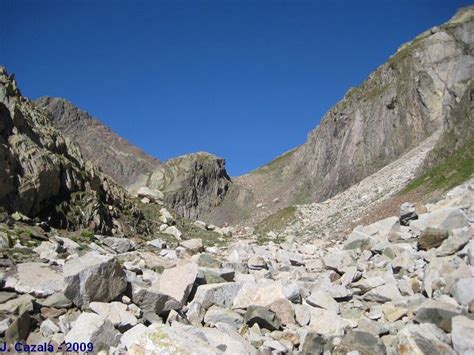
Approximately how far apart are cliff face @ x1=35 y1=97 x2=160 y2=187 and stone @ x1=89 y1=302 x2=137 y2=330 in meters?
94.2

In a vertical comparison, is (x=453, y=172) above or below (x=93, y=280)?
above

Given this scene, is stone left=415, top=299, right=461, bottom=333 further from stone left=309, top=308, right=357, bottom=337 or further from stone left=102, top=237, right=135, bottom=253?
stone left=102, top=237, right=135, bottom=253

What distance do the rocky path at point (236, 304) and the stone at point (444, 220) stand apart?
9 centimetres

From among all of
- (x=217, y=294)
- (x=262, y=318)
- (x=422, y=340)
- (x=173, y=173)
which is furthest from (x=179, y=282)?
(x=173, y=173)

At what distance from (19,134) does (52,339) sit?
11727mm

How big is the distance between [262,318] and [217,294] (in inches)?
46.9

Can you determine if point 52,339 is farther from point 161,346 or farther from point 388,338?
point 388,338

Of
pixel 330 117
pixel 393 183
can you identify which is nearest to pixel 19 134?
pixel 393 183

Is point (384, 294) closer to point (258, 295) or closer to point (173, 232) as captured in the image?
point (258, 295)

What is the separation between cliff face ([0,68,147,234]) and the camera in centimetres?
1424

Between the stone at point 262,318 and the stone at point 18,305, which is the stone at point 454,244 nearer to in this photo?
the stone at point 262,318

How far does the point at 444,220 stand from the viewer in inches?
464

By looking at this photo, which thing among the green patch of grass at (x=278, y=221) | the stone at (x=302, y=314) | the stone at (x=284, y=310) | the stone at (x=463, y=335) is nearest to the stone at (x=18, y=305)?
the stone at (x=284, y=310)

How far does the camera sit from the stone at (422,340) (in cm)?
673
